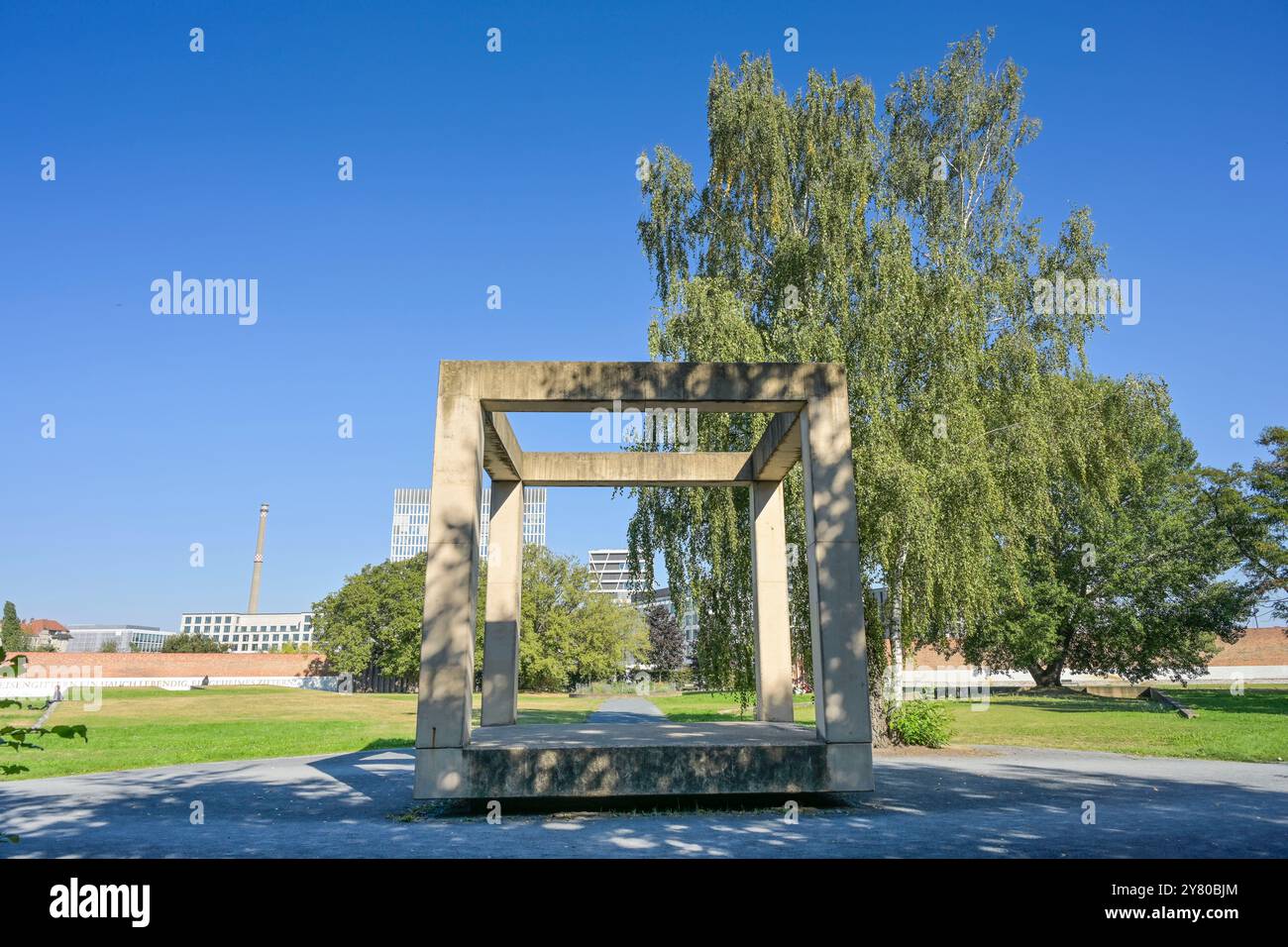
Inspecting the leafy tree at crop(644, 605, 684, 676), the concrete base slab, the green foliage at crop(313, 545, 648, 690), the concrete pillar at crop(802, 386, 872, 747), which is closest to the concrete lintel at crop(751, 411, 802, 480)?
the concrete pillar at crop(802, 386, 872, 747)

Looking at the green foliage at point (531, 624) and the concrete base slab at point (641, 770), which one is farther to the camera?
the green foliage at point (531, 624)

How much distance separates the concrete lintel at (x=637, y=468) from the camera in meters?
13.2

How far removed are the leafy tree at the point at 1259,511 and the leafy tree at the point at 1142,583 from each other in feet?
2.28

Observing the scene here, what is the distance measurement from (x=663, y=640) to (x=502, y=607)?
5883cm

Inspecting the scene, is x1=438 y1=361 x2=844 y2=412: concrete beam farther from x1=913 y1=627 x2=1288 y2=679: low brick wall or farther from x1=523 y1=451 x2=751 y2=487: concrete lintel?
x1=913 y1=627 x2=1288 y2=679: low brick wall

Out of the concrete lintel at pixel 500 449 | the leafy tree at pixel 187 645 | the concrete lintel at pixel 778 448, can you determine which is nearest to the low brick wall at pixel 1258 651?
the concrete lintel at pixel 778 448

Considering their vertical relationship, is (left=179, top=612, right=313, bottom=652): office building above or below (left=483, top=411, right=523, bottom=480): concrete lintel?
below

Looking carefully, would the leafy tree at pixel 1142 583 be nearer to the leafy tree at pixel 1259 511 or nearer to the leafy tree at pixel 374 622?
the leafy tree at pixel 1259 511

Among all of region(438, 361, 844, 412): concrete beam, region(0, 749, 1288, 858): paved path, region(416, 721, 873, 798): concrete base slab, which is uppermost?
region(438, 361, 844, 412): concrete beam

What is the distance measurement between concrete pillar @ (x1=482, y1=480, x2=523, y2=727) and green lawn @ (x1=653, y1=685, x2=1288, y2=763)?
17.9 feet

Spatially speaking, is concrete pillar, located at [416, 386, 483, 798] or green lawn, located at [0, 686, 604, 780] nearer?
concrete pillar, located at [416, 386, 483, 798]

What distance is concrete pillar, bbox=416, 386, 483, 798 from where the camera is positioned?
8.33 meters
